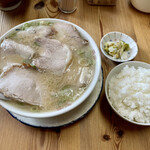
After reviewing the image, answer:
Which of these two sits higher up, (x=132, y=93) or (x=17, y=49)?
(x=17, y=49)

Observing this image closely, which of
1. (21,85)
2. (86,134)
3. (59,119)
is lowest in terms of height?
(86,134)

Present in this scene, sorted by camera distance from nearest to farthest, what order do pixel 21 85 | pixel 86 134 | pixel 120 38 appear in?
pixel 21 85 < pixel 86 134 < pixel 120 38

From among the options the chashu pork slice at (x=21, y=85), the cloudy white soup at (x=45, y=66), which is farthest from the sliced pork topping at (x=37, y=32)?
the chashu pork slice at (x=21, y=85)

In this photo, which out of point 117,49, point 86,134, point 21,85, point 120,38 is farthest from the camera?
point 120,38

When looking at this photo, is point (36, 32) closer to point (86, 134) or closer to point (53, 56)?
point (53, 56)

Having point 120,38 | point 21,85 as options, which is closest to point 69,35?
point 21,85

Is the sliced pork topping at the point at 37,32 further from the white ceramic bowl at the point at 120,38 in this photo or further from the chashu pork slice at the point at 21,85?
the white ceramic bowl at the point at 120,38

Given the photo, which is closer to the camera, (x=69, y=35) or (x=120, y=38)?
(x=69, y=35)
